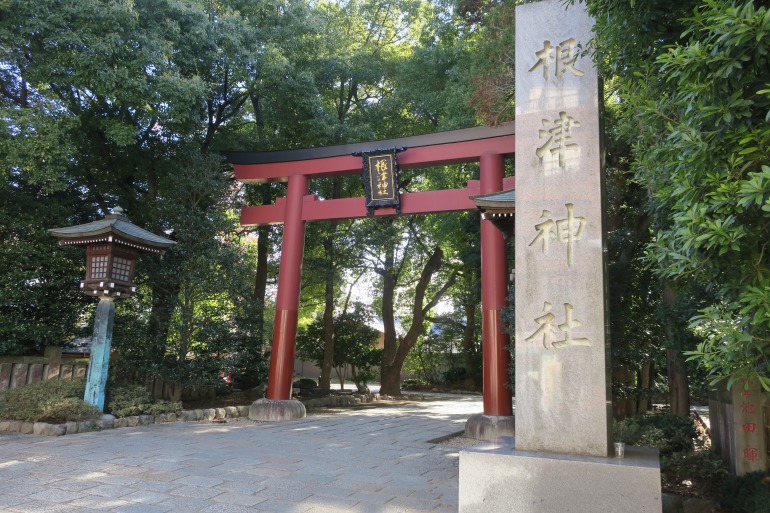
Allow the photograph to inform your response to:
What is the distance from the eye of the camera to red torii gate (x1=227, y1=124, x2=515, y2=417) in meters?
8.44

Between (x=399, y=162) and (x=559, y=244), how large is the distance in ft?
20.8

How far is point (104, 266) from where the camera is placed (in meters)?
8.49

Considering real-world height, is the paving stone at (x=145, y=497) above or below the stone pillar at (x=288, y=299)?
below

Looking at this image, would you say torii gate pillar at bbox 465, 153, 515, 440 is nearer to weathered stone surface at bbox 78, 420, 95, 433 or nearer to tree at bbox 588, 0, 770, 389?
tree at bbox 588, 0, 770, 389

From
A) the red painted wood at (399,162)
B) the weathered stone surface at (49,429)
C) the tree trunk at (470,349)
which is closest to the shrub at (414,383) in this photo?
the tree trunk at (470,349)

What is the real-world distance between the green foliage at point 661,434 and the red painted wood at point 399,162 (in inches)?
188

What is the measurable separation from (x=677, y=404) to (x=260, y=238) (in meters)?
9.63

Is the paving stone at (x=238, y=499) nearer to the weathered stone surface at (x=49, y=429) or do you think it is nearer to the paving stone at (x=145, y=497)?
the paving stone at (x=145, y=497)

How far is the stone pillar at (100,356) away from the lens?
8266mm

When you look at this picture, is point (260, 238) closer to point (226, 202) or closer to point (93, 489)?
point (226, 202)

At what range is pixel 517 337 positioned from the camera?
12.9 feet

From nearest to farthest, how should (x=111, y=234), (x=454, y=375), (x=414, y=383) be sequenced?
(x=111, y=234) < (x=454, y=375) < (x=414, y=383)

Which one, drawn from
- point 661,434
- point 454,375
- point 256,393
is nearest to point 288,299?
point 256,393

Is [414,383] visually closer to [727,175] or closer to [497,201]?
[497,201]
